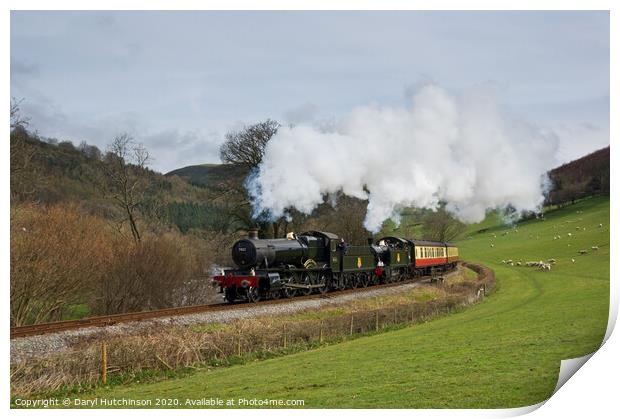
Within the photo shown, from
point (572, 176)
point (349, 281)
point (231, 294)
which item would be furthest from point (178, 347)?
point (572, 176)

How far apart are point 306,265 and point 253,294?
3.32m

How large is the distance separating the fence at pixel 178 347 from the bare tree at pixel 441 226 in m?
22.8

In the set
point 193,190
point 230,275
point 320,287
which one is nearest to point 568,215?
point 320,287

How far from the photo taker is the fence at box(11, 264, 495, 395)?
12.9 m

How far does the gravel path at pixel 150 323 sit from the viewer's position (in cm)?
1441

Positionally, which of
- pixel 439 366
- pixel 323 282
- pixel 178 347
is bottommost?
pixel 439 366

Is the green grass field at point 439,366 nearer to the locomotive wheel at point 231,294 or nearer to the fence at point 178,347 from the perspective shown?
the fence at point 178,347

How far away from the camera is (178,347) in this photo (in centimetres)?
1508

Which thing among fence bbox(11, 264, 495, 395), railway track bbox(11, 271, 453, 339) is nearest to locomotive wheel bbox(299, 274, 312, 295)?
railway track bbox(11, 271, 453, 339)

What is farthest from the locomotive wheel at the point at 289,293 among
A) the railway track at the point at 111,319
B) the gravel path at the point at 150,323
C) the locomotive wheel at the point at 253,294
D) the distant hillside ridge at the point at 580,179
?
the distant hillside ridge at the point at 580,179

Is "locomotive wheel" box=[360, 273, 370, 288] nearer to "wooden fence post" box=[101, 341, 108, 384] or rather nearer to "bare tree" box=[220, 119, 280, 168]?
"bare tree" box=[220, 119, 280, 168]

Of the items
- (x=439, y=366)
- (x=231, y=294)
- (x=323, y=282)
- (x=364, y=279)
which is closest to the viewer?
(x=439, y=366)

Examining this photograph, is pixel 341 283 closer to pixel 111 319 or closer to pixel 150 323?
pixel 150 323
